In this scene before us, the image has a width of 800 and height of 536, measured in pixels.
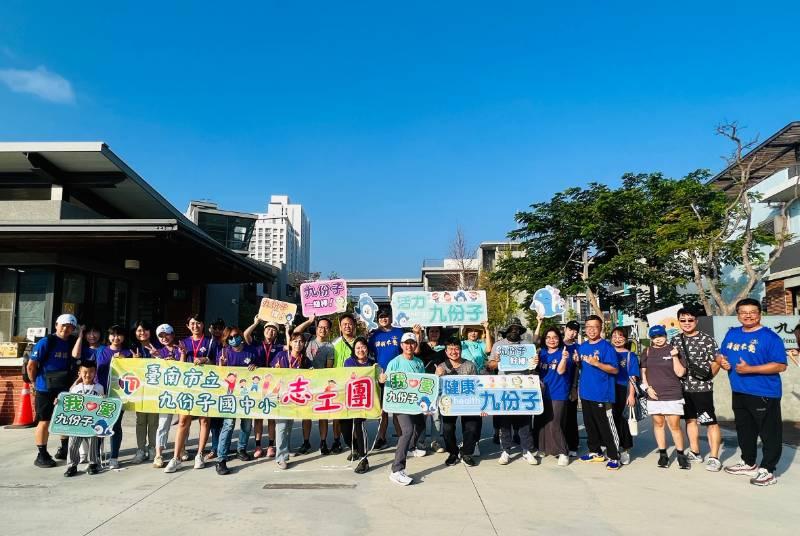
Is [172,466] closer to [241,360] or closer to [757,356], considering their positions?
[241,360]

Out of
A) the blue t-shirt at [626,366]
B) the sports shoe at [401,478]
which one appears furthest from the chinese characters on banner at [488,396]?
the blue t-shirt at [626,366]

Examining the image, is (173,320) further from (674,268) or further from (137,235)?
(674,268)

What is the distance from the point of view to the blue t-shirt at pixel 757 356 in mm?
5488

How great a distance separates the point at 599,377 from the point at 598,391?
0.16 meters

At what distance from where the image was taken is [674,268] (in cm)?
2102

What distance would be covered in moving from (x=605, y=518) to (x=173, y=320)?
12.9 metres

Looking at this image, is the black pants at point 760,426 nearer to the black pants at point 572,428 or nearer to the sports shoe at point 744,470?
the sports shoe at point 744,470

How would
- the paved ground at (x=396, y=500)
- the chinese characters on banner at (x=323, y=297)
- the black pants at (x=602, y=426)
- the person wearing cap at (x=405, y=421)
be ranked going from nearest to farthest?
the paved ground at (x=396, y=500), the person wearing cap at (x=405, y=421), the black pants at (x=602, y=426), the chinese characters on banner at (x=323, y=297)

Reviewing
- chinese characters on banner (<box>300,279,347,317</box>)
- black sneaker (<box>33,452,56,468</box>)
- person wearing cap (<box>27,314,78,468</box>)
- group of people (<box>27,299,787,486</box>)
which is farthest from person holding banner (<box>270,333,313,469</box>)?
black sneaker (<box>33,452,56,468</box>)

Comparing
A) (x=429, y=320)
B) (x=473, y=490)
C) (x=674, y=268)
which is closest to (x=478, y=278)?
(x=674, y=268)

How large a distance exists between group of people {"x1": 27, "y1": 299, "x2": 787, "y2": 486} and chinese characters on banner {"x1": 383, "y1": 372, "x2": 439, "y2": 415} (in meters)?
0.09

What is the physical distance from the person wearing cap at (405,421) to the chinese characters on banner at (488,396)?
1.32 ft

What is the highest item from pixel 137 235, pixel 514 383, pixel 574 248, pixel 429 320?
pixel 574 248

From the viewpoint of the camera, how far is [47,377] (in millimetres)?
6016
